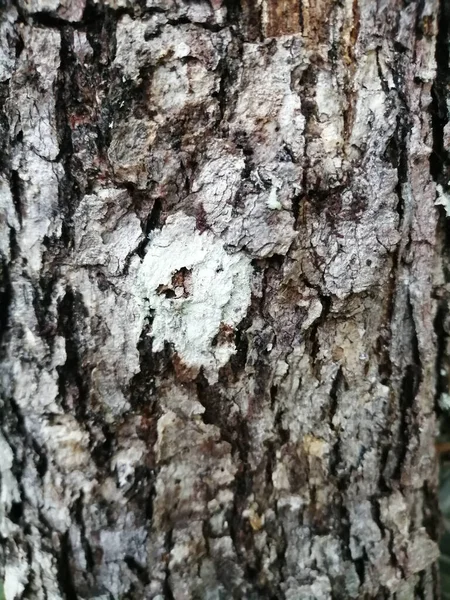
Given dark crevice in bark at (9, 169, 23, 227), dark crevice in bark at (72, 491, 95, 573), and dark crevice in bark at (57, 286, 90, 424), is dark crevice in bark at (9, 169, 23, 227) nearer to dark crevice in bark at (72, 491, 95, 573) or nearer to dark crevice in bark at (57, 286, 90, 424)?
dark crevice in bark at (57, 286, 90, 424)

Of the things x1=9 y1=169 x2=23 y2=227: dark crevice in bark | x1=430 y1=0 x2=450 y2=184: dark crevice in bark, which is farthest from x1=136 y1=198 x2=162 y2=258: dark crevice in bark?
x1=430 y1=0 x2=450 y2=184: dark crevice in bark

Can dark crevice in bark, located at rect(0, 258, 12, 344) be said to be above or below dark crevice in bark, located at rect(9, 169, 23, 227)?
below

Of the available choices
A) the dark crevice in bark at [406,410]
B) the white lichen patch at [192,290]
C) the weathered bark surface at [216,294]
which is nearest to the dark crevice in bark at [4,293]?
the weathered bark surface at [216,294]

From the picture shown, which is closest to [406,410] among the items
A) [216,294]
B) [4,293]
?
[216,294]

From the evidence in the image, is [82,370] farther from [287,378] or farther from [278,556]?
[278,556]

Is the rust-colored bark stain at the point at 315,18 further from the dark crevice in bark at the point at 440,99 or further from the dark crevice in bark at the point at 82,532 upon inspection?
the dark crevice in bark at the point at 82,532

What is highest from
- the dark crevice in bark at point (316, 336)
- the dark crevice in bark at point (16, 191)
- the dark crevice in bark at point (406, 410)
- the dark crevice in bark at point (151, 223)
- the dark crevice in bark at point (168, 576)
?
the dark crevice in bark at point (16, 191)
